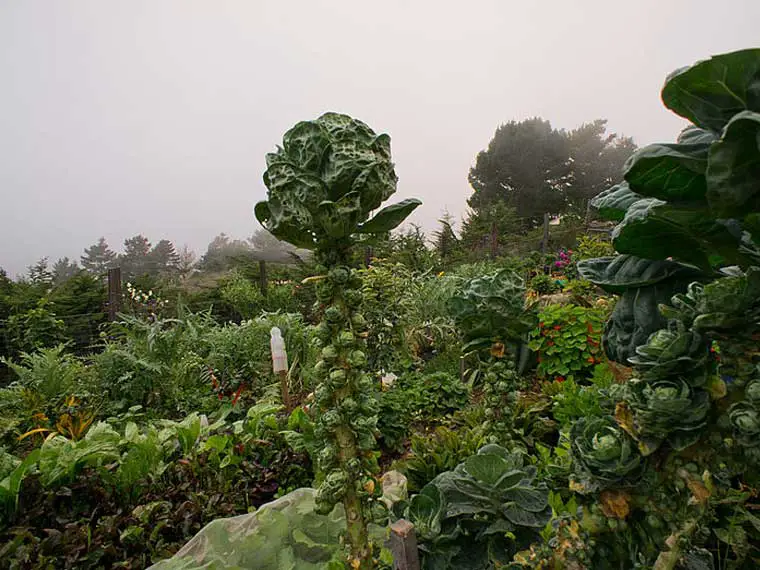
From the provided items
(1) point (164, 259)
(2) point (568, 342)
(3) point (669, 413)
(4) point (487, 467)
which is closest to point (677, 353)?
(3) point (669, 413)

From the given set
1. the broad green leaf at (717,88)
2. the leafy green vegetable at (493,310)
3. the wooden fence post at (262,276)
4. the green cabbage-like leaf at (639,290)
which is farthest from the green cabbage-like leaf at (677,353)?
the wooden fence post at (262,276)

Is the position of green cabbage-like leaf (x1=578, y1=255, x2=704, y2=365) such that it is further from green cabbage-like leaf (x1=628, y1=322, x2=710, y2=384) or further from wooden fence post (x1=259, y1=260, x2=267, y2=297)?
wooden fence post (x1=259, y1=260, x2=267, y2=297)

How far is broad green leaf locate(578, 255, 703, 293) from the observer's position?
0.76 m

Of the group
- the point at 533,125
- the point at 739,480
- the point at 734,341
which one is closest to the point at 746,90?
the point at 734,341

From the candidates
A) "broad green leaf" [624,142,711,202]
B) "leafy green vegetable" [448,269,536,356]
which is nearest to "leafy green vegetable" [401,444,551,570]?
"leafy green vegetable" [448,269,536,356]

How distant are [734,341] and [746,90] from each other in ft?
1.08

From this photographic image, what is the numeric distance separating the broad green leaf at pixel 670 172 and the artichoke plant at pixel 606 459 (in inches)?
16.1

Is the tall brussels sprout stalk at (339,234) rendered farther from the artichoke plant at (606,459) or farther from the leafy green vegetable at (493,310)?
the leafy green vegetable at (493,310)

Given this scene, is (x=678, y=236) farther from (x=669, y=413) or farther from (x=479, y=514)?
(x=479, y=514)

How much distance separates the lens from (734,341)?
0.58m

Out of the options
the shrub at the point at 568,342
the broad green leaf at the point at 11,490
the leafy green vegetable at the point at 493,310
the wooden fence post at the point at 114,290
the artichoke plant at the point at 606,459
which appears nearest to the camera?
the artichoke plant at the point at 606,459

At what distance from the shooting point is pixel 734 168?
50cm

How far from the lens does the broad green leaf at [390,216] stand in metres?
0.96

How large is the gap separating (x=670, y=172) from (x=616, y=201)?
0.30 m
